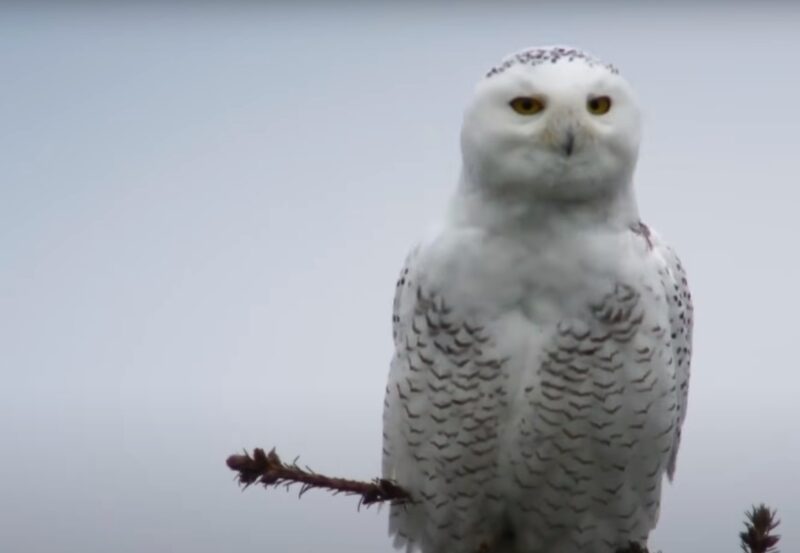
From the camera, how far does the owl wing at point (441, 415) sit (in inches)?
91.7

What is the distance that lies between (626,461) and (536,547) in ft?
0.93

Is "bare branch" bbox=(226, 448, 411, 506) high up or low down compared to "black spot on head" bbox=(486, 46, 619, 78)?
down

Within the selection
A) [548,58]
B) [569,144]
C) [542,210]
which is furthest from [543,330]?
[548,58]

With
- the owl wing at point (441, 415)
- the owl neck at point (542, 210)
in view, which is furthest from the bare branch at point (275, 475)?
the owl neck at point (542, 210)

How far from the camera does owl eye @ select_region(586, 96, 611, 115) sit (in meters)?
2.16

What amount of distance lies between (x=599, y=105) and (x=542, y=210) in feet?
0.65

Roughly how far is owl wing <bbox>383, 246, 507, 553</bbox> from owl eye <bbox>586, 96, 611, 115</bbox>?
418mm

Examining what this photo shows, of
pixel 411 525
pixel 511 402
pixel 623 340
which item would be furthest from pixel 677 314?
pixel 411 525

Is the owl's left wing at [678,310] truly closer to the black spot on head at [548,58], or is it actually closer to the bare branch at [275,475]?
the black spot on head at [548,58]

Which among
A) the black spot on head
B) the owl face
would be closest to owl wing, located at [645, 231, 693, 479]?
the owl face

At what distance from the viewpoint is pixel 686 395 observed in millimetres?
2627

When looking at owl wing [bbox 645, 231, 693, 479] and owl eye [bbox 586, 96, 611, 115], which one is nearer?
owl eye [bbox 586, 96, 611, 115]

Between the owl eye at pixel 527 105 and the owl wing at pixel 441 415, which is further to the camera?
the owl wing at pixel 441 415

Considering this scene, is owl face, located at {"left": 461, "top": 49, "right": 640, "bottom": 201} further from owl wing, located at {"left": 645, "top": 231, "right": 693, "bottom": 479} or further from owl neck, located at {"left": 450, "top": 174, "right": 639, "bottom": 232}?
owl wing, located at {"left": 645, "top": 231, "right": 693, "bottom": 479}
